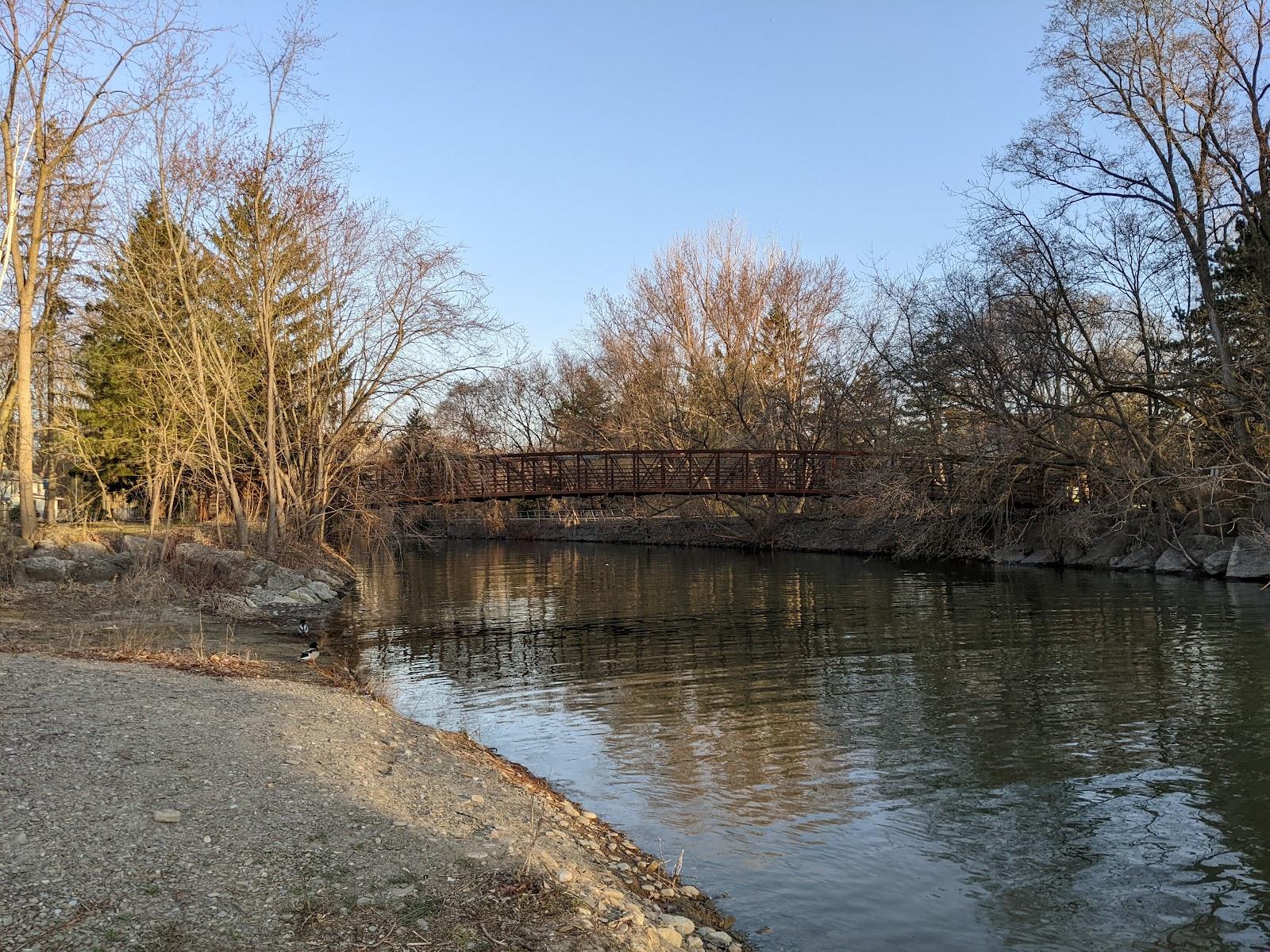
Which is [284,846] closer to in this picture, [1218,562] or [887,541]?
[1218,562]

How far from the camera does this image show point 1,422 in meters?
22.8

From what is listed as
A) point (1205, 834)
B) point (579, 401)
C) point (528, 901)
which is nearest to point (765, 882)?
point (528, 901)

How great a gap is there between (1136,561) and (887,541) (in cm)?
1142

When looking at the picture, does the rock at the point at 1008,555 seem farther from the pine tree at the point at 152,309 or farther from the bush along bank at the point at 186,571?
the pine tree at the point at 152,309

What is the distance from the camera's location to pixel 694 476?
1704 inches

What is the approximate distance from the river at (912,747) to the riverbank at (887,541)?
13.5 ft

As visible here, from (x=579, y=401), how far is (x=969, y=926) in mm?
56396

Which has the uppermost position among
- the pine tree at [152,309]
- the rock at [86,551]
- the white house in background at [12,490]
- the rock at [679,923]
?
the pine tree at [152,309]

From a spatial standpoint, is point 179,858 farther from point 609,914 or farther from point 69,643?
point 69,643

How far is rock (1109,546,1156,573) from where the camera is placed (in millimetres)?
30219

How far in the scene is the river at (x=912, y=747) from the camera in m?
6.48

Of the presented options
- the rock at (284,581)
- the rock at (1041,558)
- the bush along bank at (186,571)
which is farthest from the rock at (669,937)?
the rock at (1041,558)

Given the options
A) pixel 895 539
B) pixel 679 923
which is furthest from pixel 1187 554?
pixel 679 923

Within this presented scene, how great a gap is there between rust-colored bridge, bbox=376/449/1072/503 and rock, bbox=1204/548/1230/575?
7.17m
